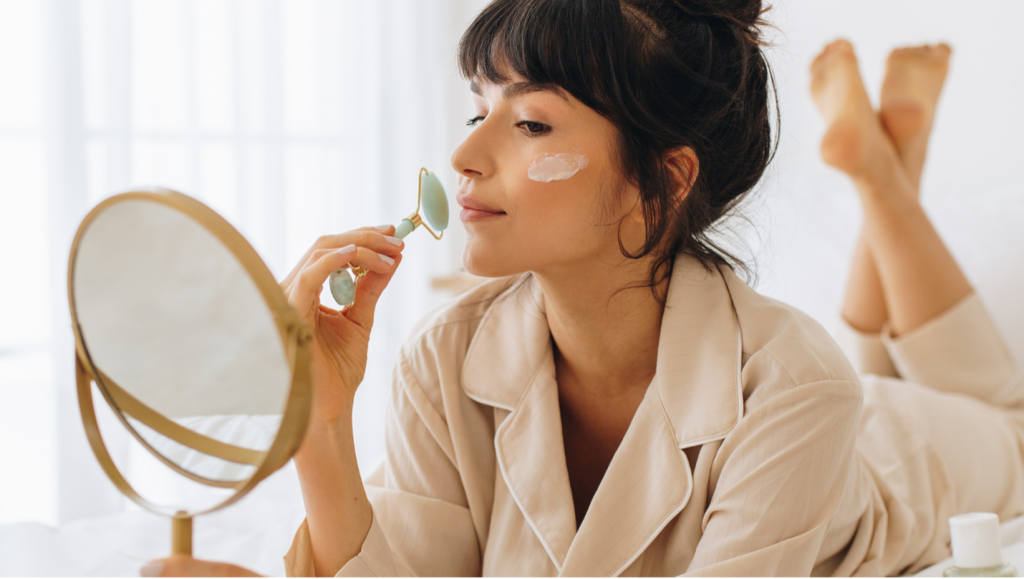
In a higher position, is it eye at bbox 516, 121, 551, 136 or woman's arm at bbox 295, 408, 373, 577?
eye at bbox 516, 121, 551, 136

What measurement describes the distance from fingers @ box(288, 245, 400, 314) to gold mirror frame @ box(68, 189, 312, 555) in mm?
167

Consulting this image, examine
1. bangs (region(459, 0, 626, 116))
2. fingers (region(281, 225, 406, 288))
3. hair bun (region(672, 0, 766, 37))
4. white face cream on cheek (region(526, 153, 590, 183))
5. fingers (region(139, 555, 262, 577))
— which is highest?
hair bun (region(672, 0, 766, 37))

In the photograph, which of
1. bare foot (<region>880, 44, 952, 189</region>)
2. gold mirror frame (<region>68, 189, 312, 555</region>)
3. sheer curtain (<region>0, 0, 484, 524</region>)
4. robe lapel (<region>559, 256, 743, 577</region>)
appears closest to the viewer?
gold mirror frame (<region>68, 189, 312, 555</region>)

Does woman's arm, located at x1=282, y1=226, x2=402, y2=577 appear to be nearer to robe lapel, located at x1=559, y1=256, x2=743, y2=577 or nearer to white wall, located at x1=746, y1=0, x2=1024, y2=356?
robe lapel, located at x1=559, y1=256, x2=743, y2=577

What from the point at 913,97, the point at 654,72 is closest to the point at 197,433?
the point at 654,72

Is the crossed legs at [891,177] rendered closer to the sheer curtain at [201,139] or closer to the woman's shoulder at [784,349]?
the woman's shoulder at [784,349]

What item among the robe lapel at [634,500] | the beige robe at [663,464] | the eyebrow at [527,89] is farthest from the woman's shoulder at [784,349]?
the eyebrow at [527,89]

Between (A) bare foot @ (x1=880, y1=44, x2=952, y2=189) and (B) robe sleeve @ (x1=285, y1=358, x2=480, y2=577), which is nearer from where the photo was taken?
(B) robe sleeve @ (x1=285, y1=358, x2=480, y2=577)

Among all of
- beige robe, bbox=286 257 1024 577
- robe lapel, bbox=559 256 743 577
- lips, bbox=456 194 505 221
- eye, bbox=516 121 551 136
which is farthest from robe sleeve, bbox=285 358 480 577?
eye, bbox=516 121 551 136

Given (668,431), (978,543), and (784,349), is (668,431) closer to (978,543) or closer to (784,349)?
(784,349)

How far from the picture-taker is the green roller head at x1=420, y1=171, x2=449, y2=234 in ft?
3.03

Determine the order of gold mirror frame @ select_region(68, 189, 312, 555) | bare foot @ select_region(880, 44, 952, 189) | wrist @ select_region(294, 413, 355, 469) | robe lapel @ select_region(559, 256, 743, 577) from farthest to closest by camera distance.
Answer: bare foot @ select_region(880, 44, 952, 189), robe lapel @ select_region(559, 256, 743, 577), wrist @ select_region(294, 413, 355, 469), gold mirror frame @ select_region(68, 189, 312, 555)

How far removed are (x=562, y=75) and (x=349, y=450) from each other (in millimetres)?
491

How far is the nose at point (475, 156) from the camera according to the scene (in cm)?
89
